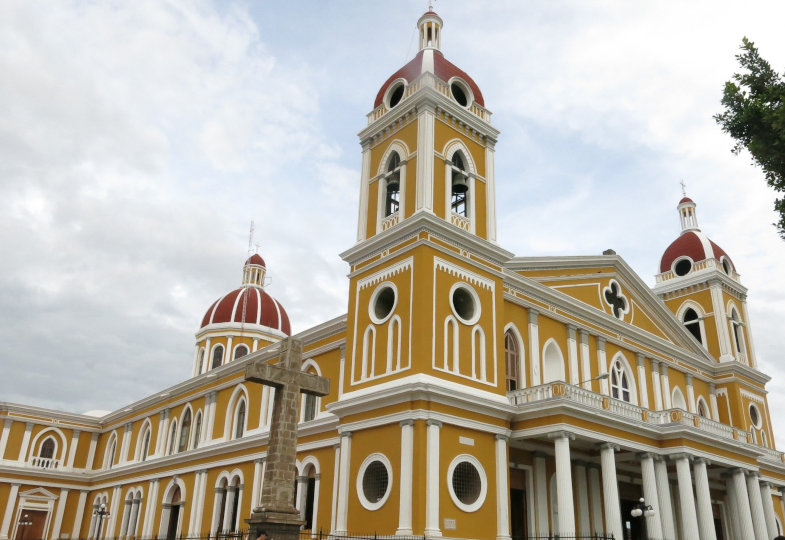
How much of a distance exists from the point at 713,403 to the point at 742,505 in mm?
8935

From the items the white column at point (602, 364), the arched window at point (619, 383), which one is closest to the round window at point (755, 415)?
the arched window at point (619, 383)

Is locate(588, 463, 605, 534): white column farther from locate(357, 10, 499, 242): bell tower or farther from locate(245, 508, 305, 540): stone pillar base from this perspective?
locate(245, 508, 305, 540): stone pillar base

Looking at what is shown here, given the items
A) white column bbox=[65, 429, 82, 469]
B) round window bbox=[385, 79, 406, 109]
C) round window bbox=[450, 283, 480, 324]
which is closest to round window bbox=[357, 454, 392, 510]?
round window bbox=[450, 283, 480, 324]

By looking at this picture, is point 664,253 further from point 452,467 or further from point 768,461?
point 452,467

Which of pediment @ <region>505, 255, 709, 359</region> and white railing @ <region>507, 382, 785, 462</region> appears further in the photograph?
pediment @ <region>505, 255, 709, 359</region>

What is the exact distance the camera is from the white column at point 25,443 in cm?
4094

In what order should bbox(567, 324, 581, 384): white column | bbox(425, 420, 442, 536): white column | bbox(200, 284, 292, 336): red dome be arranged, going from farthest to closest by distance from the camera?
bbox(200, 284, 292, 336): red dome < bbox(567, 324, 581, 384): white column < bbox(425, 420, 442, 536): white column

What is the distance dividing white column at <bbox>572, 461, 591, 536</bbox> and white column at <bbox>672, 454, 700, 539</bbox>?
301 centimetres

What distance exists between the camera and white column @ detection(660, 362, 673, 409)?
2811cm

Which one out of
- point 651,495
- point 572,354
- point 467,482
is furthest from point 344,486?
point 572,354

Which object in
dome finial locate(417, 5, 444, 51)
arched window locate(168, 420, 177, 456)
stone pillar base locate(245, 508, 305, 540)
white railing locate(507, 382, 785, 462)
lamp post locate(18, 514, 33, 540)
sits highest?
dome finial locate(417, 5, 444, 51)

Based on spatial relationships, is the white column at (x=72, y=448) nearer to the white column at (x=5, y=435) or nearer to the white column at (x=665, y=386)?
the white column at (x=5, y=435)

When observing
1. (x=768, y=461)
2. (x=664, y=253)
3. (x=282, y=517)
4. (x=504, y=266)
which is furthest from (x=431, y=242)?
(x=664, y=253)

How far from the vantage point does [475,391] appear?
2022cm
